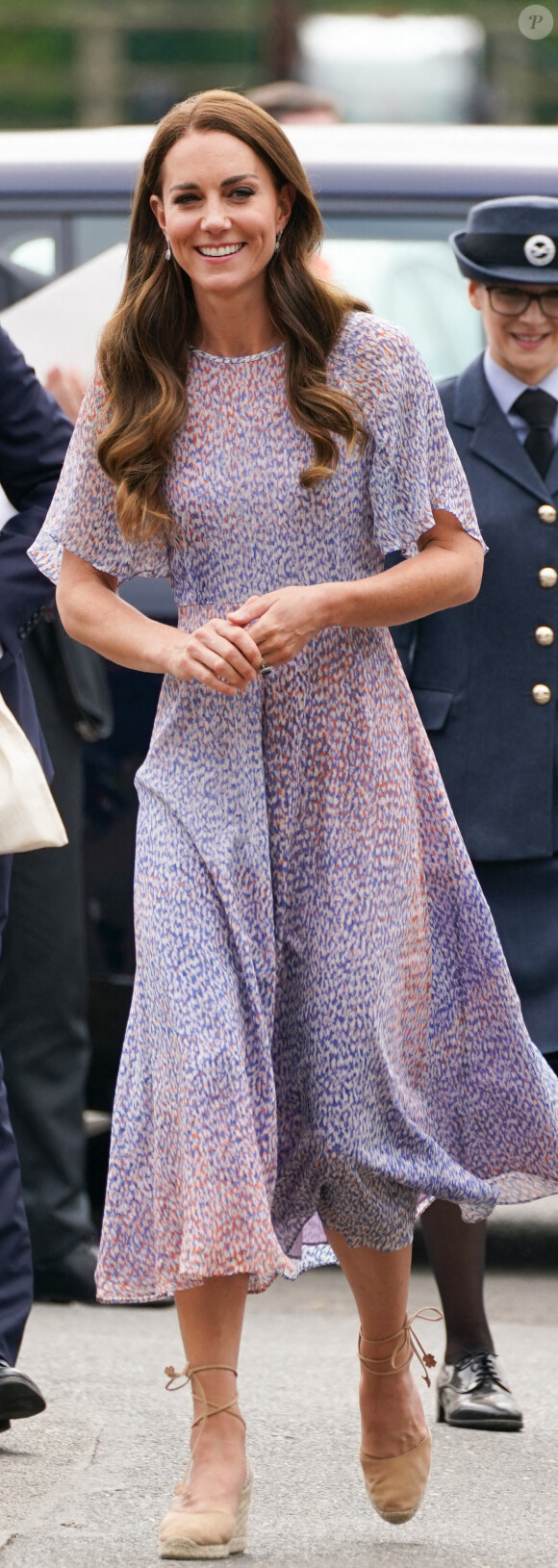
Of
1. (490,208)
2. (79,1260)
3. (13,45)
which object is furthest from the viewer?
(13,45)

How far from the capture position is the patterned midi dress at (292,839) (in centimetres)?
321

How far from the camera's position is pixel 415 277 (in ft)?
18.1

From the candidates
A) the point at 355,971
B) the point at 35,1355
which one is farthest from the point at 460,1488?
the point at 35,1355

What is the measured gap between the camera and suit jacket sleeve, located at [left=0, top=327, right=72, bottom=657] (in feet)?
13.1

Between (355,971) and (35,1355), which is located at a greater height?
(355,971)

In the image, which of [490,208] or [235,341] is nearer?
[235,341]

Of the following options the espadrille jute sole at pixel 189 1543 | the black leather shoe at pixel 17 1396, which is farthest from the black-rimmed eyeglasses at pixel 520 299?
the espadrille jute sole at pixel 189 1543

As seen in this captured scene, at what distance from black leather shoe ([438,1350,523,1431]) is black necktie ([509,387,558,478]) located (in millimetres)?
1527

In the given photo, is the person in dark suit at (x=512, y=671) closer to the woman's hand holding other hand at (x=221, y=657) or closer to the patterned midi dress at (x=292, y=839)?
the patterned midi dress at (x=292, y=839)

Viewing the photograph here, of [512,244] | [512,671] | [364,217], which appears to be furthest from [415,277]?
[512,671]

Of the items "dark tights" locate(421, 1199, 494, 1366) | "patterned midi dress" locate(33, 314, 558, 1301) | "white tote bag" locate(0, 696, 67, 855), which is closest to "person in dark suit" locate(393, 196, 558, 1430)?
"dark tights" locate(421, 1199, 494, 1366)

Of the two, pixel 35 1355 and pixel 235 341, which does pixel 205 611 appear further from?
pixel 35 1355

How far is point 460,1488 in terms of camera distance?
369 cm

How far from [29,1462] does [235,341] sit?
5.45 feet
